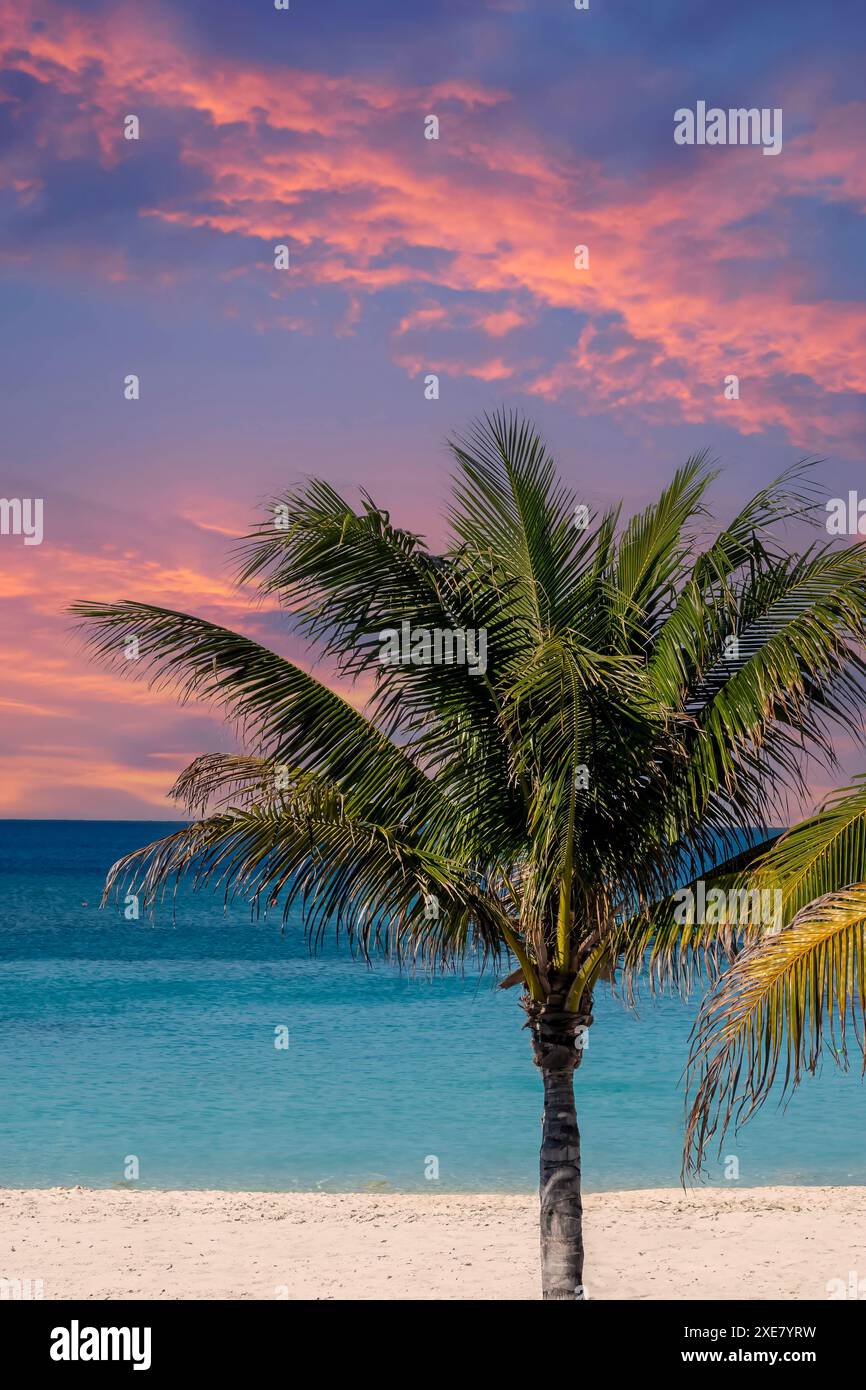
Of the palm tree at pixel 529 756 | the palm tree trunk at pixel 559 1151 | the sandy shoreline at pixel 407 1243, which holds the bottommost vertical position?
the sandy shoreline at pixel 407 1243

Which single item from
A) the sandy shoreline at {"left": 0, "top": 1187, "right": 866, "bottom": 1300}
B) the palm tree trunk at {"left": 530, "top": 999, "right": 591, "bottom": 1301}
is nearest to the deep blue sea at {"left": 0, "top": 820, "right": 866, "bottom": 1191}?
the sandy shoreline at {"left": 0, "top": 1187, "right": 866, "bottom": 1300}

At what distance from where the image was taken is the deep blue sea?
18766mm

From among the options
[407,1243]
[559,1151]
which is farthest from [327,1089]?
[559,1151]

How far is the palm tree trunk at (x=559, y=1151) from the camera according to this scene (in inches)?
321

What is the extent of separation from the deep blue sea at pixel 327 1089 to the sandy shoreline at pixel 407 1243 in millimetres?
2933

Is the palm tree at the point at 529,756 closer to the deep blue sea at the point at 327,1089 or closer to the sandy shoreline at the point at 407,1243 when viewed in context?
the sandy shoreline at the point at 407,1243

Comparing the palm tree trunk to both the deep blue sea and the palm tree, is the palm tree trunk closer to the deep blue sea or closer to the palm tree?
the palm tree

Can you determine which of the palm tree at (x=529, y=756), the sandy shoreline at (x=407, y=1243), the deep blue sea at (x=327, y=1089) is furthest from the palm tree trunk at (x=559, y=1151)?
the deep blue sea at (x=327, y=1089)

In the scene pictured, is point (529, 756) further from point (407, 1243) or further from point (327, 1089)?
point (327, 1089)

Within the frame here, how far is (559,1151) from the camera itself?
8.33m

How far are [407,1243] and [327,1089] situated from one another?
13.2m

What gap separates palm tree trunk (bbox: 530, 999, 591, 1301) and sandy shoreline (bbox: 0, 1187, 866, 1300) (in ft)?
9.46
